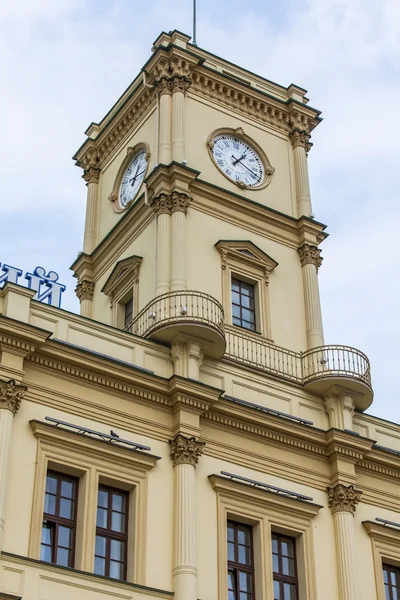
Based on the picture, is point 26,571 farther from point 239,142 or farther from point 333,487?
point 239,142

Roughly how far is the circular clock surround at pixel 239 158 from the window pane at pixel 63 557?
14217mm

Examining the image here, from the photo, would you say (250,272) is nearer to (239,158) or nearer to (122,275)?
(122,275)

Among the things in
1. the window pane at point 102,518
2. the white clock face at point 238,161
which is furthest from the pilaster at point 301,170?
the window pane at point 102,518

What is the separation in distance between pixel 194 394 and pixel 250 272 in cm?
662

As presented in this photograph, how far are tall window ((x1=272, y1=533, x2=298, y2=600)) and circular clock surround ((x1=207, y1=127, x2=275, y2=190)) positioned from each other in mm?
11772

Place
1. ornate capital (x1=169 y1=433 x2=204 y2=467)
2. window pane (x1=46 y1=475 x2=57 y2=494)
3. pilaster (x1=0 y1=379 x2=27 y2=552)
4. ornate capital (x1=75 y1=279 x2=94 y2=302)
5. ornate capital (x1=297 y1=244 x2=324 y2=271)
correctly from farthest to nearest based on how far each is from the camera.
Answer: ornate capital (x1=75 y1=279 x2=94 y2=302), ornate capital (x1=297 y1=244 x2=324 y2=271), ornate capital (x1=169 y1=433 x2=204 y2=467), window pane (x1=46 y1=475 x2=57 y2=494), pilaster (x1=0 y1=379 x2=27 y2=552)

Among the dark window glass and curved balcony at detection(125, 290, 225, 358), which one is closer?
curved balcony at detection(125, 290, 225, 358)

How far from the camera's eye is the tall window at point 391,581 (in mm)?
28984

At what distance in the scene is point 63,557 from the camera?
24.6 m

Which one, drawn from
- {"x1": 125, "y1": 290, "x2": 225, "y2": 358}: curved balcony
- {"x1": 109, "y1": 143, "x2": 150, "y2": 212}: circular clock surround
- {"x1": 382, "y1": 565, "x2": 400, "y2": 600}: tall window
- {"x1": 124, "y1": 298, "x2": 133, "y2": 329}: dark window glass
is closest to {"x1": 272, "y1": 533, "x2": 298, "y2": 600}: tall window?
{"x1": 382, "y1": 565, "x2": 400, "y2": 600}: tall window

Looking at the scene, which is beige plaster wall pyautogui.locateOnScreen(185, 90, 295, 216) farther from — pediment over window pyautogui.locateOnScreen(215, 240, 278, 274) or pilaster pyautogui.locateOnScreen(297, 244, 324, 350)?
pediment over window pyautogui.locateOnScreen(215, 240, 278, 274)

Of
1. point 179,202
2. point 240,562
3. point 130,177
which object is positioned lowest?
point 240,562

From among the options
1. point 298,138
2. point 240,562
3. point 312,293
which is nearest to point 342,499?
point 240,562

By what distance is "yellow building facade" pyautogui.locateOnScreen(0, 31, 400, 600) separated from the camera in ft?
82.6
